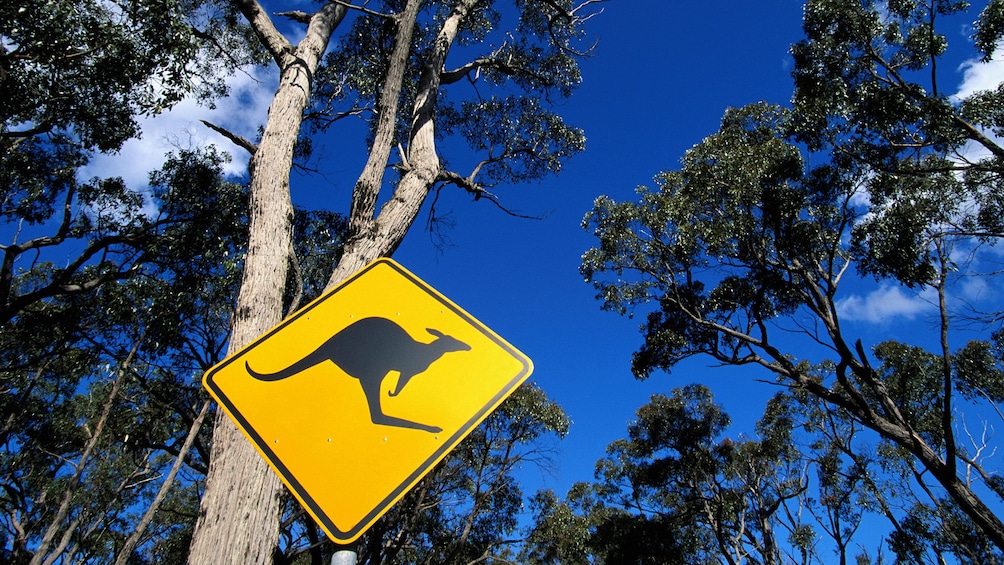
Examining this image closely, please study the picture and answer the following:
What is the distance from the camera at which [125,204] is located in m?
9.42

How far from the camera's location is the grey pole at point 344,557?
1.17 m

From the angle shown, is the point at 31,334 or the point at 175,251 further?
the point at 31,334

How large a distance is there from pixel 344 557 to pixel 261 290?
90.9 inches

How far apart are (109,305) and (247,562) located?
998 cm

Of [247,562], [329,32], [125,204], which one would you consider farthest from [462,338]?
[125,204]

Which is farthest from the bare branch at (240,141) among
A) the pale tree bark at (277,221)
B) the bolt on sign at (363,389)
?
the bolt on sign at (363,389)

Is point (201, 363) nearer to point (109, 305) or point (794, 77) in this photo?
point (109, 305)

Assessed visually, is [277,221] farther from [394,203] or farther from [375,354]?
[375,354]

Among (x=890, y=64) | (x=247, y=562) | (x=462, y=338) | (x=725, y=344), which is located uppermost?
(x=890, y=64)

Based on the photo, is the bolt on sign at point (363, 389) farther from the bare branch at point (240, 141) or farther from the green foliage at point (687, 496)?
the green foliage at point (687, 496)

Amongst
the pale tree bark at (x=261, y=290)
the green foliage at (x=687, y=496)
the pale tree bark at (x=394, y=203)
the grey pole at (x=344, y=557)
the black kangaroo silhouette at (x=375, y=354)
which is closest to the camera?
the grey pole at (x=344, y=557)

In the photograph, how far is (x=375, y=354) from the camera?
1600mm

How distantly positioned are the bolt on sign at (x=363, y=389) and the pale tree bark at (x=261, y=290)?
1098 millimetres

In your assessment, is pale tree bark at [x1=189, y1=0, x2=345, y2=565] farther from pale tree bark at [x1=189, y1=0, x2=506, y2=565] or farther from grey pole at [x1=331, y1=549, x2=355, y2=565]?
grey pole at [x1=331, y1=549, x2=355, y2=565]
